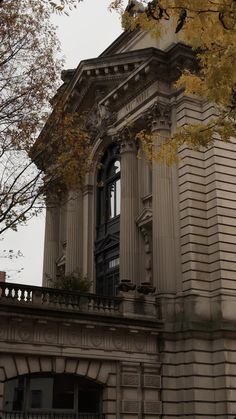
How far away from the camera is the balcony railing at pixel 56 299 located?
21.9 metres

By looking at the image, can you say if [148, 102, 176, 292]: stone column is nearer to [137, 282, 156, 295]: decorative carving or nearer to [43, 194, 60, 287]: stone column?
[137, 282, 156, 295]: decorative carving

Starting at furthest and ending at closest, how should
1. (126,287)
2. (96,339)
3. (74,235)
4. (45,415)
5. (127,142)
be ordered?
(74,235), (127,142), (126,287), (96,339), (45,415)

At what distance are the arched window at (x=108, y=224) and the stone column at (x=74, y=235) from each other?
3.51 feet

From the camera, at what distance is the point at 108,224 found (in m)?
31.9

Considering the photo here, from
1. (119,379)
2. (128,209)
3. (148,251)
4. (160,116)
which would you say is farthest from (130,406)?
(160,116)

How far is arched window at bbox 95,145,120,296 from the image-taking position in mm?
30625

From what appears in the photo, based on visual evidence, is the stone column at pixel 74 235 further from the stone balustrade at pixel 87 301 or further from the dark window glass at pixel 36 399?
the dark window glass at pixel 36 399

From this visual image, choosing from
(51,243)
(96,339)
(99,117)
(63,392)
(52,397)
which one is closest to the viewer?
(52,397)

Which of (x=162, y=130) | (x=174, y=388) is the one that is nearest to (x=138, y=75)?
(x=162, y=130)

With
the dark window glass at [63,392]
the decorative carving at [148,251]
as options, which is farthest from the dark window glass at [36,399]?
the decorative carving at [148,251]

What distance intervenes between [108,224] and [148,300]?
7.74 m

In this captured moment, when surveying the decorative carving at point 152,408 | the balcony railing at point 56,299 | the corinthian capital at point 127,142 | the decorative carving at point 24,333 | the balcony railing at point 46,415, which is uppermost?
the corinthian capital at point 127,142

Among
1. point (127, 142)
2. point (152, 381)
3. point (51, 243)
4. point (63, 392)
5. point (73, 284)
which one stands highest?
point (127, 142)

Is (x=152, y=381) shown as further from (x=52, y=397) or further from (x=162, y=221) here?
(x=162, y=221)
